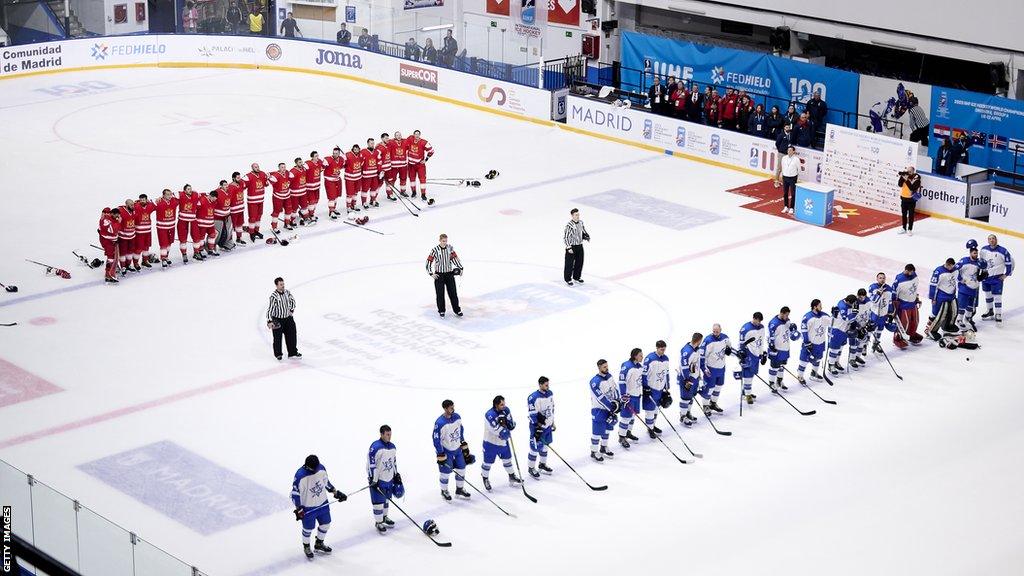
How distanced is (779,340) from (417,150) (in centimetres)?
1133

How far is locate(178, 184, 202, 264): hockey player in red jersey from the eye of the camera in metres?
24.6

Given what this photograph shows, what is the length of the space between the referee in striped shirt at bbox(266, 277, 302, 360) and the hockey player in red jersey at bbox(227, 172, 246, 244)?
227 inches

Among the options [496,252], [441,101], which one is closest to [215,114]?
[441,101]

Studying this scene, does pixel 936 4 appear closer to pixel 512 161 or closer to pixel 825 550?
pixel 512 161

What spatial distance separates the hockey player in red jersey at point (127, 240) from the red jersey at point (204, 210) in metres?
1.18

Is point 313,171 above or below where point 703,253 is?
above

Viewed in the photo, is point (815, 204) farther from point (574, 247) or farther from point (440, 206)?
point (440, 206)

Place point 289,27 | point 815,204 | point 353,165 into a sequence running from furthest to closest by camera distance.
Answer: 1. point 289,27
2. point 353,165
3. point 815,204

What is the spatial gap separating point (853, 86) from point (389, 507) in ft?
66.8

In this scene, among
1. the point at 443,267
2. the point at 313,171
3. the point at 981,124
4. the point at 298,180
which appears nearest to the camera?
the point at 443,267

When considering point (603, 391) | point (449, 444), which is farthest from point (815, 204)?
point (449, 444)

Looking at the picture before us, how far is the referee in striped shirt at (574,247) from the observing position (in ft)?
75.9

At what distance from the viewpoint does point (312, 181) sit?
2683 centimetres

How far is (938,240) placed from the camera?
86.7ft
